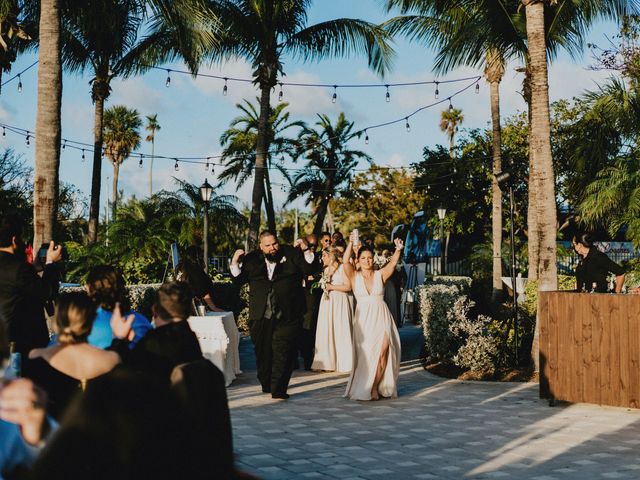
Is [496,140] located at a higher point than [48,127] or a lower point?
higher

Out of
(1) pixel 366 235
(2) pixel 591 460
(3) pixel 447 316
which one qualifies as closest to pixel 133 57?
(3) pixel 447 316

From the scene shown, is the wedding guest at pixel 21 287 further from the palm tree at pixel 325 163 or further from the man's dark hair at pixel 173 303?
the palm tree at pixel 325 163

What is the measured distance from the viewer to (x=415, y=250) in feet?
129

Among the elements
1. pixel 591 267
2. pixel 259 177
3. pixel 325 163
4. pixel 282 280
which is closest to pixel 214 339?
pixel 282 280

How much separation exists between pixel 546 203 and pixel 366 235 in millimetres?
57611

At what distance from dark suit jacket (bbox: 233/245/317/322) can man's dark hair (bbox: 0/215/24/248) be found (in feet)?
14.4

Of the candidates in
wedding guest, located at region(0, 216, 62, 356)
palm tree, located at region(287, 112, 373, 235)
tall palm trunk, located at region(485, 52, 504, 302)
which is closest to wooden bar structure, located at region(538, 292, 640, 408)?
wedding guest, located at region(0, 216, 62, 356)

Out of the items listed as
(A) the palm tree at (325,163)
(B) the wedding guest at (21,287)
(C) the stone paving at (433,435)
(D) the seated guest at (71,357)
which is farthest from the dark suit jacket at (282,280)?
(A) the palm tree at (325,163)

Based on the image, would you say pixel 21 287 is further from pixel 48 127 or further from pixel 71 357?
pixel 48 127

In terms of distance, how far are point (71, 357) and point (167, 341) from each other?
596 mm

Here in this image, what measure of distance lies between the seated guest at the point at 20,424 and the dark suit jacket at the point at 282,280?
8.05 m

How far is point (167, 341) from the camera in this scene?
15.9 ft

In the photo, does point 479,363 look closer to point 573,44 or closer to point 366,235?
point 573,44

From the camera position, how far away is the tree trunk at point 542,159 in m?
12.9
